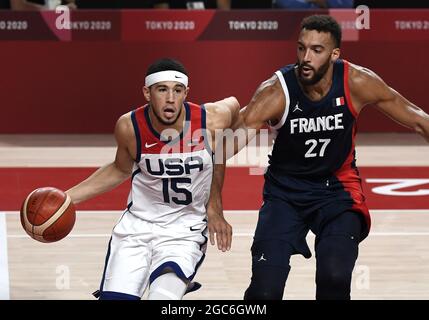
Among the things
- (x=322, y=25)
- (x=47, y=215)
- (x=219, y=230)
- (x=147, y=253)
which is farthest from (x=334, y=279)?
(x=47, y=215)

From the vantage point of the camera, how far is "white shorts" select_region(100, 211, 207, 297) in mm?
5465

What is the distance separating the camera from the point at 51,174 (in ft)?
34.5

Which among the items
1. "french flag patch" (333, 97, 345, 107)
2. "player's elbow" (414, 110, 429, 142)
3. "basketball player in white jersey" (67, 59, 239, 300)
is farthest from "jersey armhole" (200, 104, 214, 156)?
"player's elbow" (414, 110, 429, 142)

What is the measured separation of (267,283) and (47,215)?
1.23 metres

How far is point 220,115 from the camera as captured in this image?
5887 mm

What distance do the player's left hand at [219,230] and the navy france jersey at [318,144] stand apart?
450 millimetres

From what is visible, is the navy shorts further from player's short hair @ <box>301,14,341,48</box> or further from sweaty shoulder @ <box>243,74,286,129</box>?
player's short hair @ <box>301,14,341,48</box>

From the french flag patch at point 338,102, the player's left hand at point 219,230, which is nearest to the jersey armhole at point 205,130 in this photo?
the player's left hand at point 219,230

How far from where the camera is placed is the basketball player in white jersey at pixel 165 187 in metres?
5.56

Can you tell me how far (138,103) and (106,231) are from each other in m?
4.33

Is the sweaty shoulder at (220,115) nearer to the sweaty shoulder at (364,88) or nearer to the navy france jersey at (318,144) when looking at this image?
A: the navy france jersey at (318,144)

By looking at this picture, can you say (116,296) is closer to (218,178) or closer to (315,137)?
(218,178)
